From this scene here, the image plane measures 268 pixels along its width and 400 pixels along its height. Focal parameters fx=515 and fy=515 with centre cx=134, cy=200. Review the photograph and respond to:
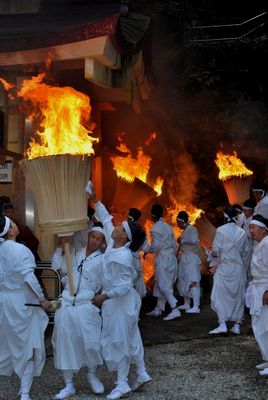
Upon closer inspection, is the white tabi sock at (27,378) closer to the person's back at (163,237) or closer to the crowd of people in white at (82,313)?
the crowd of people in white at (82,313)

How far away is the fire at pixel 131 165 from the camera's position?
35.3 ft

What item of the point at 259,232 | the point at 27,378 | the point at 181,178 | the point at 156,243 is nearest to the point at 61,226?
the point at 27,378

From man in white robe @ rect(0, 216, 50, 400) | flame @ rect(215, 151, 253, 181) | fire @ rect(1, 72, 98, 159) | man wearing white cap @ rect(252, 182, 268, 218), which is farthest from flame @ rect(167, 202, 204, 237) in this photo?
man in white robe @ rect(0, 216, 50, 400)

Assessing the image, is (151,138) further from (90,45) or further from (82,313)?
(82,313)

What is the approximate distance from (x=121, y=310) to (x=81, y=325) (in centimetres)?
39

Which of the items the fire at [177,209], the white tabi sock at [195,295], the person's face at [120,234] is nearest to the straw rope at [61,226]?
the person's face at [120,234]

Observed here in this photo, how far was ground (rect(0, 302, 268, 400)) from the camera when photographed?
188 inches

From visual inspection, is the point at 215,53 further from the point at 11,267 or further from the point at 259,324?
the point at 11,267

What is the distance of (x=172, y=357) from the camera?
238 inches

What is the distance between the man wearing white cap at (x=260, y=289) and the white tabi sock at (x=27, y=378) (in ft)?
7.78

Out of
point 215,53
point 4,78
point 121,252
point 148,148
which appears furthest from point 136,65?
point 215,53

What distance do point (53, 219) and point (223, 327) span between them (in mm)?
3954

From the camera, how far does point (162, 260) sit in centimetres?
898

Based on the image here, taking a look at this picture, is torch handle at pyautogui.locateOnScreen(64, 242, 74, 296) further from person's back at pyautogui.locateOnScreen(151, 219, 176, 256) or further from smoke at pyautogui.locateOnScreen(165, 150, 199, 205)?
smoke at pyautogui.locateOnScreen(165, 150, 199, 205)
